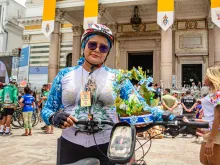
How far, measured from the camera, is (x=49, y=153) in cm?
552

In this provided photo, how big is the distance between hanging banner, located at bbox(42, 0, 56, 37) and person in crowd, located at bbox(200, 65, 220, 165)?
14.4 metres

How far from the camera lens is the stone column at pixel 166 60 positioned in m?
13.8

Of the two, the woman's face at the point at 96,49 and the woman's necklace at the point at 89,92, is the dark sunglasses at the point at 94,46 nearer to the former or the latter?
the woman's face at the point at 96,49

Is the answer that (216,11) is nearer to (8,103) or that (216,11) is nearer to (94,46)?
(8,103)

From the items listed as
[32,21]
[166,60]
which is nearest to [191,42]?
[166,60]

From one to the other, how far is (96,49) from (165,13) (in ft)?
39.9

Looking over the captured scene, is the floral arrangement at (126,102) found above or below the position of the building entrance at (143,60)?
below

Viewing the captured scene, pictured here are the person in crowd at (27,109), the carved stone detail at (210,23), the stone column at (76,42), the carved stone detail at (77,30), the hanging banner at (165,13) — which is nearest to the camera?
the person in crowd at (27,109)

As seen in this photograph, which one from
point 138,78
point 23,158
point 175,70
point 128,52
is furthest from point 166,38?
point 138,78

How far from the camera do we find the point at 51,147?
20.3ft

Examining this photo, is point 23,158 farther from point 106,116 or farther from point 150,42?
point 150,42

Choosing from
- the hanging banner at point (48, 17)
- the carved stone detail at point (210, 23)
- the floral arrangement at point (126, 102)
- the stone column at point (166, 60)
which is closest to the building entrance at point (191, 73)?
the carved stone detail at point (210, 23)

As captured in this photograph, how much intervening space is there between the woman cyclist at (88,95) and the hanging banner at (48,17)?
14729 millimetres

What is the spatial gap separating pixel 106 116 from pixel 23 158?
12.9 feet
